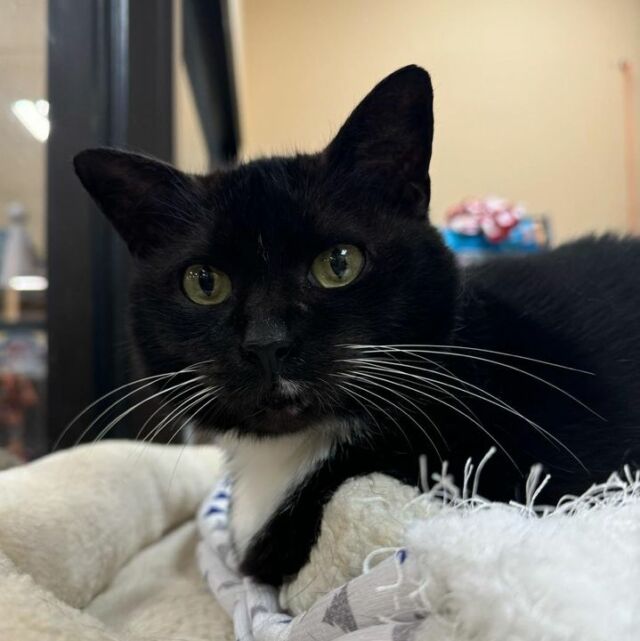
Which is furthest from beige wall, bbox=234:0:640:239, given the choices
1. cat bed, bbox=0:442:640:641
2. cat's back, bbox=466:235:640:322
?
cat bed, bbox=0:442:640:641

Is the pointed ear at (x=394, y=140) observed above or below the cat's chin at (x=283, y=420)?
above

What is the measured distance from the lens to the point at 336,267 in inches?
26.3

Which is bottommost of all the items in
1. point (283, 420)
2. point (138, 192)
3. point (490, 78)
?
point (283, 420)

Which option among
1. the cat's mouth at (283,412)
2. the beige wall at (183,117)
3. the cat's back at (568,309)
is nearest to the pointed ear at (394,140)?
the cat's back at (568,309)

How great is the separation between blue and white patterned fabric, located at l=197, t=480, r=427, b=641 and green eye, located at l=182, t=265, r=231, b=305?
0.31 m

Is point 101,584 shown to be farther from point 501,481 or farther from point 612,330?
point 612,330

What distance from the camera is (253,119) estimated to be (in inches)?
120

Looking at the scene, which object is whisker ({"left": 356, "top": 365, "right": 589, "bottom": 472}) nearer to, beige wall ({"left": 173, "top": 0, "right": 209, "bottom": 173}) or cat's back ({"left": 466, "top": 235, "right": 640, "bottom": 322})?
cat's back ({"left": 466, "top": 235, "right": 640, "bottom": 322})

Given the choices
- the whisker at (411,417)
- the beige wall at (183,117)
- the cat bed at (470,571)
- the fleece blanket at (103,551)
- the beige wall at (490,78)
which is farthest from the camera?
the beige wall at (490,78)

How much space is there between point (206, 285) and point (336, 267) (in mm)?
148

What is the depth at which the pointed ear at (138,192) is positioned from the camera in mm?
758

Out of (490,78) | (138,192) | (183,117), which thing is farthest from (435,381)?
(490,78)

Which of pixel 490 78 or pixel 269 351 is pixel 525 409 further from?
pixel 490 78

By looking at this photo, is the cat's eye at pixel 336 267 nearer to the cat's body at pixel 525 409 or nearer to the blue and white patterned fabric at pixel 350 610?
the cat's body at pixel 525 409
